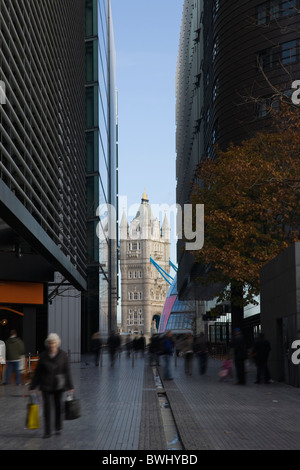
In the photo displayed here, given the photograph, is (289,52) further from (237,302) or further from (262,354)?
(262,354)

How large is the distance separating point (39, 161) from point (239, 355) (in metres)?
8.16

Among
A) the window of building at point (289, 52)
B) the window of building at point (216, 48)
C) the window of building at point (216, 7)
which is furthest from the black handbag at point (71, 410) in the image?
the window of building at point (216, 7)

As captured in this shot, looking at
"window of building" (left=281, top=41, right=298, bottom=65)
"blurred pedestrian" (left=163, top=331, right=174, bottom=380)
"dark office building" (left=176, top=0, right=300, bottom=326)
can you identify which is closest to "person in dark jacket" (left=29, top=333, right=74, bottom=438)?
"blurred pedestrian" (left=163, top=331, right=174, bottom=380)

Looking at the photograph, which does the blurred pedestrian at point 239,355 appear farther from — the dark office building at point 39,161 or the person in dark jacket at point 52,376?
the person in dark jacket at point 52,376

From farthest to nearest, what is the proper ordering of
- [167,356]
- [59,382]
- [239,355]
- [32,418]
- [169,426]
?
1. [167,356]
2. [239,355]
3. [169,426]
4. [32,418]
5. [59,382]

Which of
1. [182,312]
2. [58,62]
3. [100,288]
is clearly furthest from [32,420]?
[182,312]

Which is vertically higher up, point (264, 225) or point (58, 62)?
point (58, 62)

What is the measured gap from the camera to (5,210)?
1541 cm

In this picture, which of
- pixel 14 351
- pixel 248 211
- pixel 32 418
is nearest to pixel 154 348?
pixel 248 211

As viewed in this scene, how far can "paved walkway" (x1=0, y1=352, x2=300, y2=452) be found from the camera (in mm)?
9805

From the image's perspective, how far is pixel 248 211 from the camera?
30.2 metres

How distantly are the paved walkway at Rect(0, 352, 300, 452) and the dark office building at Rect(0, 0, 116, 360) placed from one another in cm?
436

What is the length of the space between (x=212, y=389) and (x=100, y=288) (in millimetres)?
35991
